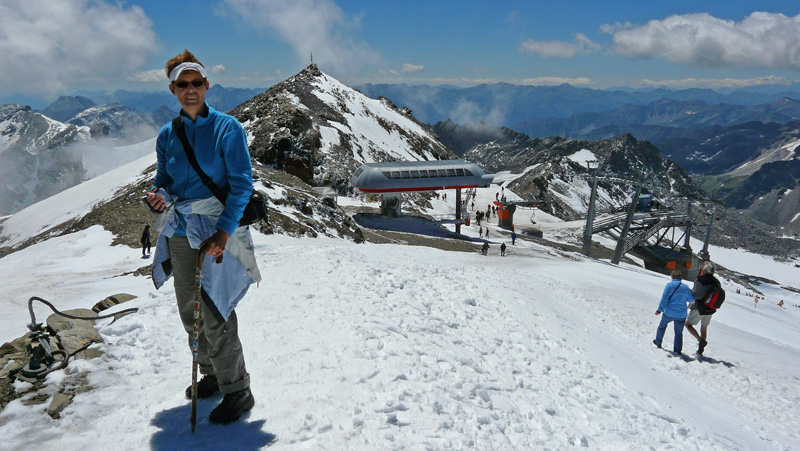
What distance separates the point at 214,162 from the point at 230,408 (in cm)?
278

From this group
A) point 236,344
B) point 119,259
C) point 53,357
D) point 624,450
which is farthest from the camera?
point 119,259

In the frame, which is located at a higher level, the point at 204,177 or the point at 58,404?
the point at 204,177

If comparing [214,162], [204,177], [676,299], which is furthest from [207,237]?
[676,299]

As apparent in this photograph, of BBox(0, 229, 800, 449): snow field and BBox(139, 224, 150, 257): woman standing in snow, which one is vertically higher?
BBox(139, 224, 150, 257): woman standing in snow

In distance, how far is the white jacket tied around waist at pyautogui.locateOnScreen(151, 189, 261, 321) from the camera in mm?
4727

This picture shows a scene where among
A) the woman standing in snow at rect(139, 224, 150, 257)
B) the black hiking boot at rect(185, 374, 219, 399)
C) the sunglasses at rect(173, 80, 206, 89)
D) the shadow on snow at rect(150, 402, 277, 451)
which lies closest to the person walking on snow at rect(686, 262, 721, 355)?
the shadow on snow at rect(150, 402, 277, 451)

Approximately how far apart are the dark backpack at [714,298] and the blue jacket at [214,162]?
43.8 feet

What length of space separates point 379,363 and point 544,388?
3.04m

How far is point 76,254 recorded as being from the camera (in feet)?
76.7

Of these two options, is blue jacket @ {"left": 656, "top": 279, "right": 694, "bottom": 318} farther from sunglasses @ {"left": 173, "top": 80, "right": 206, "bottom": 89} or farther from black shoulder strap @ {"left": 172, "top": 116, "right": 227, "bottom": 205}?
sunglasses @ {"left": 173, "top": 80, "right": 206, "bottom": 89}

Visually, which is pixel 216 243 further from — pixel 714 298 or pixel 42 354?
pixel 714 298

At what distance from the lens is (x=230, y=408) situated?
5.06m

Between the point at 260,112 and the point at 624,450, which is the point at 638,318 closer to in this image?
the point at 624,450

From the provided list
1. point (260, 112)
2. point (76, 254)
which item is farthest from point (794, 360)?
point (260, 112)
